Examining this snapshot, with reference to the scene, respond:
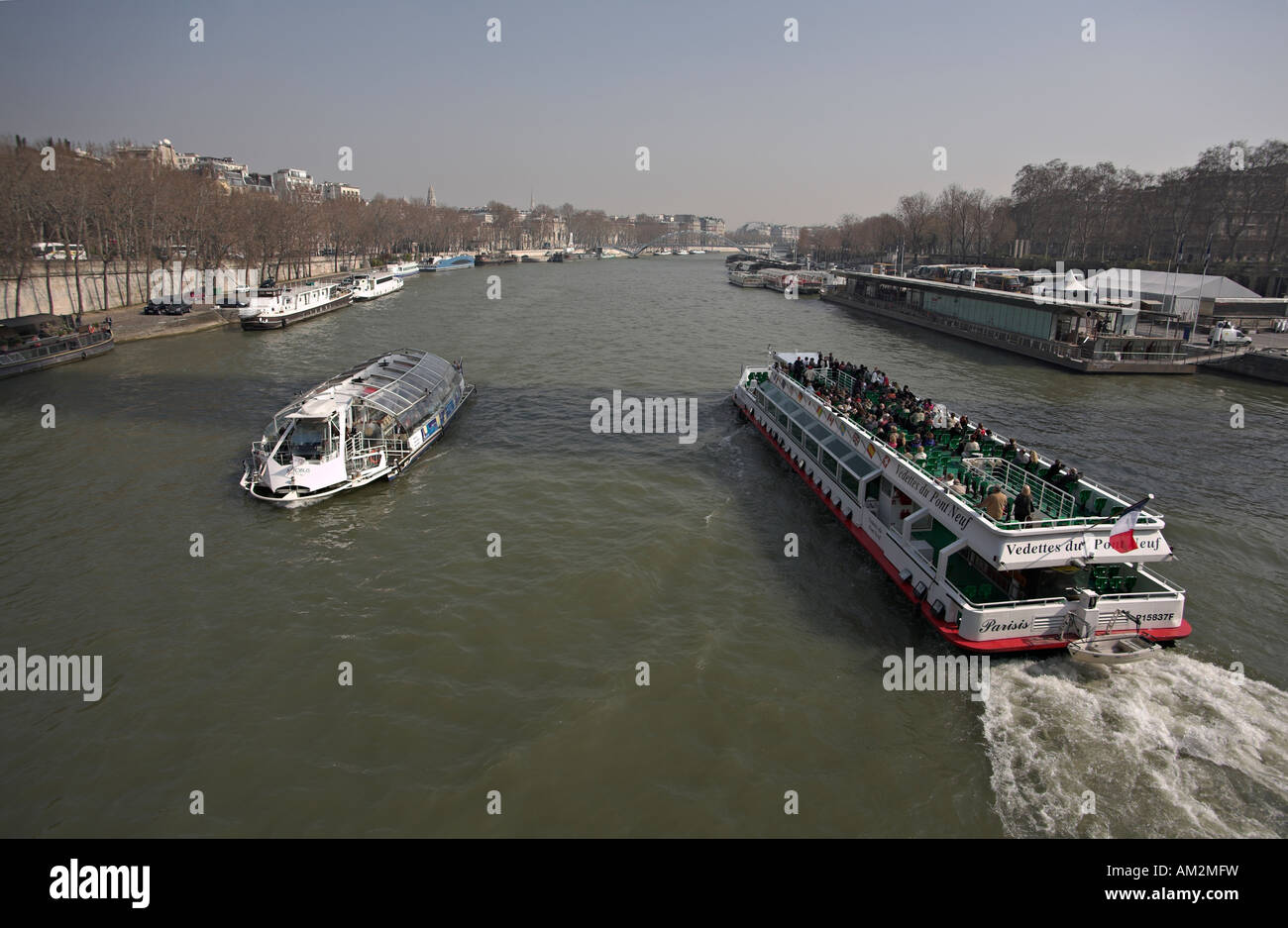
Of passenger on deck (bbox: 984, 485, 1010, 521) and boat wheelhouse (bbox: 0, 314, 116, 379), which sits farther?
boat wheelhouse (bbox: 0, 314, 116, 379)

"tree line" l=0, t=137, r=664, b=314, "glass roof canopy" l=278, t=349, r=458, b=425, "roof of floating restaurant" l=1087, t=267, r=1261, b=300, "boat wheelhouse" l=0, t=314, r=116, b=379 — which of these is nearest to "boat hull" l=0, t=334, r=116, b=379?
"boat wheelhouse" l=0, t=314, r=116, b=379

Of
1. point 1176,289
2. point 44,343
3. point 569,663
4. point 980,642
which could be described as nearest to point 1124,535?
point 980,642

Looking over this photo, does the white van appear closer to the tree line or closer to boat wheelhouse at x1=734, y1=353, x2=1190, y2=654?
boat wheelhouse at x1=734, y1=353, x2=1190, y2=654

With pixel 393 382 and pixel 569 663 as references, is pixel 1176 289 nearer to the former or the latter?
pixel 393 382

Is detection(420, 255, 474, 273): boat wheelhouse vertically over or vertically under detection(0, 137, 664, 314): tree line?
over

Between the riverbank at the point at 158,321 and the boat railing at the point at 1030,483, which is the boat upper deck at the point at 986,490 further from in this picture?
the riverbank at the point at 158,321

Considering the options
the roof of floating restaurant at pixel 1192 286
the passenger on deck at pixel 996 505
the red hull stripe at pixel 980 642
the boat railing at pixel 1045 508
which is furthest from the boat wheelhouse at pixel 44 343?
the roof of floating restaurant at pixel 1192 286
